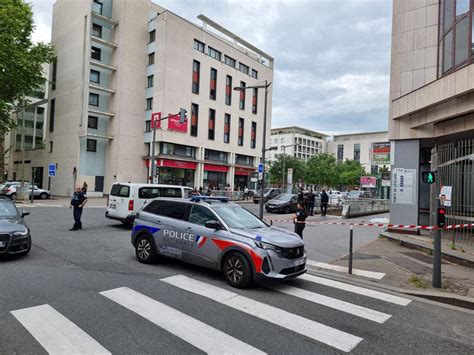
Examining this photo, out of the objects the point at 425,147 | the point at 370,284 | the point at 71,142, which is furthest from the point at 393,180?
the point at 71,142

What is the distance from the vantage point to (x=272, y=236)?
6488 mm

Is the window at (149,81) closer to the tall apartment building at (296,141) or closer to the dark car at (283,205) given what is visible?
the dark car at (283,205)

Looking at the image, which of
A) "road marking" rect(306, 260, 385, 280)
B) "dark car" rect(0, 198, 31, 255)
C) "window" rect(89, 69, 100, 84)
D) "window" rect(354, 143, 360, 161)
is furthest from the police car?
"window" rect(354, 143, 360, 161)

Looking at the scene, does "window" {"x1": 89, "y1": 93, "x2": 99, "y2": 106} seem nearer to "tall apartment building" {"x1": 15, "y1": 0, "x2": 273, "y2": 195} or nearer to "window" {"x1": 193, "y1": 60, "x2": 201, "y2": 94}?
"tall apartment building" {"x1": 15, "y1": 0, "x2": 273, "y2": 195}

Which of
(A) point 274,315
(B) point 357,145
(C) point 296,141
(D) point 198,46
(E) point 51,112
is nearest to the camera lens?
(A) point 274,315

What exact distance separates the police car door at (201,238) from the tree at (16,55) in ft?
92.8

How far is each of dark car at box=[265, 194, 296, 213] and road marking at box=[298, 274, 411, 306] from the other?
1657 centimetres

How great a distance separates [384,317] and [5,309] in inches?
220

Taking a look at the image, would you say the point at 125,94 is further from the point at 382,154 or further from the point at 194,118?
the point at 382,154

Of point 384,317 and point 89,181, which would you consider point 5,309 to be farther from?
point 89,181

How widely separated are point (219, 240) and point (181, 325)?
222cm

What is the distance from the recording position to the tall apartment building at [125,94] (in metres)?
35.6

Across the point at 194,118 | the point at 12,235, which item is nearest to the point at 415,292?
the point at 12,235

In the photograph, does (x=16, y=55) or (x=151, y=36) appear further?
(x=151, y=36)
